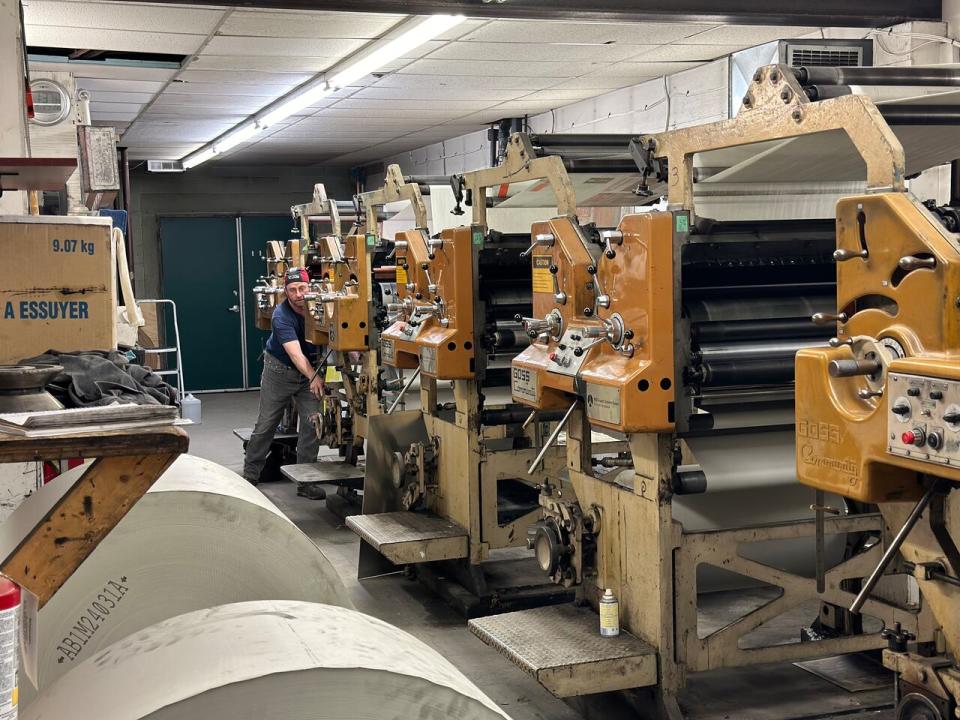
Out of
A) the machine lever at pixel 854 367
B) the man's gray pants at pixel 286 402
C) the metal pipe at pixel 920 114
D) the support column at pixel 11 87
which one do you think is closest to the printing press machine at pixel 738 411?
the machine lever at pixel 854 367

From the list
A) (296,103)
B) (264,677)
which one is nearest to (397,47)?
(296,103)

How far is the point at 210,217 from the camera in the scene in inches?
622

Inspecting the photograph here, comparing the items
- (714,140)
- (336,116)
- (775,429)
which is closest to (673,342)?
(714,140)

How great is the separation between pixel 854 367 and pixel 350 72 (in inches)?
231

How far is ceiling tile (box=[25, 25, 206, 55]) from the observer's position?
650 centimetres

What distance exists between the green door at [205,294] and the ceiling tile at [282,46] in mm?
8708

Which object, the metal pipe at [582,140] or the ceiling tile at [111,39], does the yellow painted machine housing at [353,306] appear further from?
the metal pipe at [582,140]

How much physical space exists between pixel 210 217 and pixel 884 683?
1326 cm

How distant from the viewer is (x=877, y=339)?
8.53ft

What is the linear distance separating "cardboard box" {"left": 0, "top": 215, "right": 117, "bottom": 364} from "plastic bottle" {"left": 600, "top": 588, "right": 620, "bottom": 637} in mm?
1938

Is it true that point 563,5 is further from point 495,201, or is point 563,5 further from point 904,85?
point 904,85

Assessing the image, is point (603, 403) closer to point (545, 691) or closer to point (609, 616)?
point (609, 616)

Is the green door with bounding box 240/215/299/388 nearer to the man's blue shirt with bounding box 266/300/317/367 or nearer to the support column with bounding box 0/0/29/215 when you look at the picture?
the man's blue shirt with bounding box 266/300/317/367

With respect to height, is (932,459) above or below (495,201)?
below
